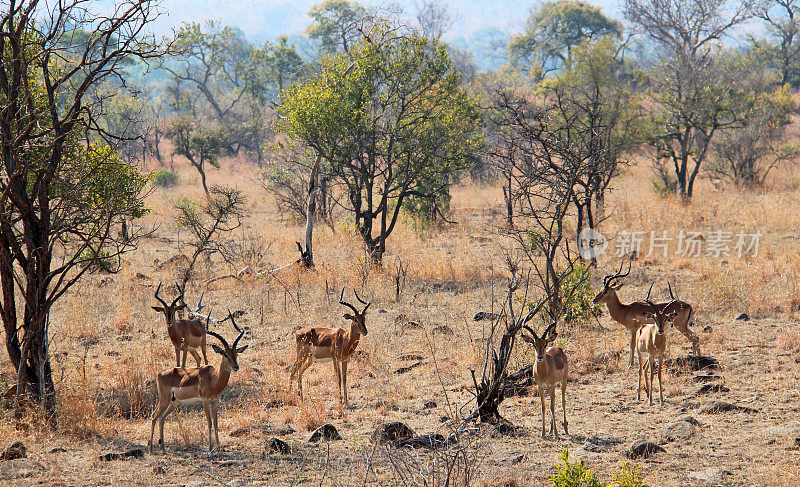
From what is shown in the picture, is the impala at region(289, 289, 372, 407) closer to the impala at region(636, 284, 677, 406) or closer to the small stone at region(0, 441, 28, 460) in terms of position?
the small stone at region(0, 441, 28, 460)

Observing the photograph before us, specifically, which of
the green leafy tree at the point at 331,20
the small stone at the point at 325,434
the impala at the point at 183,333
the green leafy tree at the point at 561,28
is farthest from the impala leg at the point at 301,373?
the green leafy tree at the point at 561,28

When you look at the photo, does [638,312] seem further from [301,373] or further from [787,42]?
[787,42]

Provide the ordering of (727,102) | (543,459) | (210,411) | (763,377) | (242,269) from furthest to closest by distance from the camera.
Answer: (727,102) < (242,269) < (763,377) < (210,411) < (543,459)

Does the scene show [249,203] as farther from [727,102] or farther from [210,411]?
[210,411]

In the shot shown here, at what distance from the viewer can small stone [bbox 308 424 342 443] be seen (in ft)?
22.1

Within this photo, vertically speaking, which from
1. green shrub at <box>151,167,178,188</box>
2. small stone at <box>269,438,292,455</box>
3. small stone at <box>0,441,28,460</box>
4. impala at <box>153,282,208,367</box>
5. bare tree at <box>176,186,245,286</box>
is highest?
green shrub at <box>151,167,178,188</box>

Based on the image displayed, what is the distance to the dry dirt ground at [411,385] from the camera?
5.94 m

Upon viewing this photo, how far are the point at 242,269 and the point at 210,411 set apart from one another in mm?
8421

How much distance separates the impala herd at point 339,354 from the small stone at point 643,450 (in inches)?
31.5

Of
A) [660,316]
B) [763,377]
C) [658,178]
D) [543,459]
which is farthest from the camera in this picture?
[658,178]

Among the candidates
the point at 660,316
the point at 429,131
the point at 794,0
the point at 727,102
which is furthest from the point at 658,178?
the point at 794,0

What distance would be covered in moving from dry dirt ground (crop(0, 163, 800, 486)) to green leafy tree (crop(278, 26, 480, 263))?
2152 millimetres

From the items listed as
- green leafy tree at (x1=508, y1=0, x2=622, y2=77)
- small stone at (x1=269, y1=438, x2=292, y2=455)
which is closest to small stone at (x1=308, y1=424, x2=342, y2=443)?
small stone at (x1=269, y1=438, x2=292, y2=455)

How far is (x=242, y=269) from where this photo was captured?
1492cm
